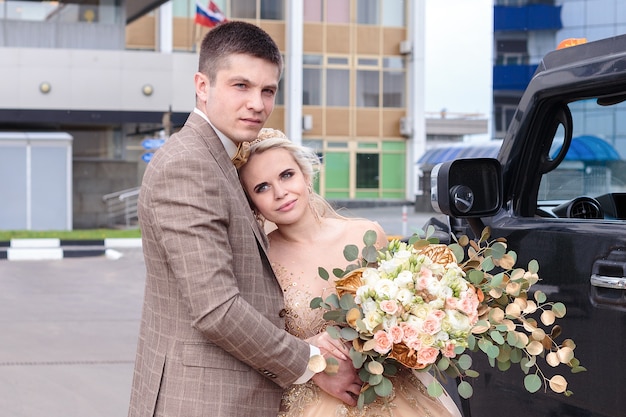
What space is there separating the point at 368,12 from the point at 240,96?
41.3 m

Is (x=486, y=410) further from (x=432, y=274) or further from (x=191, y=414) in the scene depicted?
(x=191, y=414)

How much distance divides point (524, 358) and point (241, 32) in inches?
41.5

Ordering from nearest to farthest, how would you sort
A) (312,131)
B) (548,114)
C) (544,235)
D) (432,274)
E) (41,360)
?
1. (432,274)
2. (544,235)
3. (548,114)
4. (41,360)
5. (312,131)

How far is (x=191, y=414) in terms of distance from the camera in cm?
238

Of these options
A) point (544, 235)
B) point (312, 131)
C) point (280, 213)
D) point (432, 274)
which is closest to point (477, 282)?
point (432, 274)

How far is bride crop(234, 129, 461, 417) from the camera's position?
2.71 m

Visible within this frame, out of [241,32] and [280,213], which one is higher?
[241,32]

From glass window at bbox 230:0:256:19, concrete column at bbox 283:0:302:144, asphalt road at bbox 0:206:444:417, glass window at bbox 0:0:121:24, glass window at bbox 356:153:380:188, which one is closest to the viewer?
asphalt road at bbox 0:206:444:417

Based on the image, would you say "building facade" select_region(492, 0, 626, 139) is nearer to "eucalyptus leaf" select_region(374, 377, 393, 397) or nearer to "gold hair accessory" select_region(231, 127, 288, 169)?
"gold hair accessory" select_region(231, 127, 288, 169)

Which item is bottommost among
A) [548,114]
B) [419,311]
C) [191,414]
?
[191,414]

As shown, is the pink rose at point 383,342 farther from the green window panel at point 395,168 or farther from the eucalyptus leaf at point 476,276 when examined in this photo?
the green window panel at point 395,168

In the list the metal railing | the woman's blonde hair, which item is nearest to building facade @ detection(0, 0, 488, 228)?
the metal railing

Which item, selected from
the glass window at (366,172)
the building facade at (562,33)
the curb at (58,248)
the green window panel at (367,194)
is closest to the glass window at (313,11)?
the glass window at (366,172)

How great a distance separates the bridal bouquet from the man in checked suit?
11 cm
